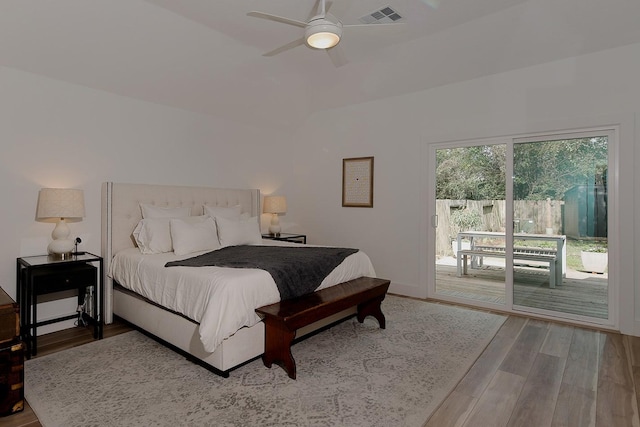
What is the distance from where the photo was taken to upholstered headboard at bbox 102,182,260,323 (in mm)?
3627

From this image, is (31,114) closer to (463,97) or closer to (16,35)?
(16,35)

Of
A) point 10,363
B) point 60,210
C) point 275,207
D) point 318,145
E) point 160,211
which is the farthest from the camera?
point 318,145

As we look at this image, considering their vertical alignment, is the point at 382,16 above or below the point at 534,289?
above

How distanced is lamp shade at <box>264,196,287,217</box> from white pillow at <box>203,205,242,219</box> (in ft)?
2.43

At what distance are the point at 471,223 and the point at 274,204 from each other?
2.74 m

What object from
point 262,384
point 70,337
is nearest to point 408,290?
point 262,384

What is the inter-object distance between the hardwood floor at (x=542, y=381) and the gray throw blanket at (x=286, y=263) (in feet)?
4.05

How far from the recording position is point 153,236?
11.6ft

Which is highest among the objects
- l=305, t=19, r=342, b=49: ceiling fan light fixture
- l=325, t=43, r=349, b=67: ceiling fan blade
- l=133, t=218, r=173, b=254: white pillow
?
l=325, t=43, r=349, b=67: ceiling fan blade

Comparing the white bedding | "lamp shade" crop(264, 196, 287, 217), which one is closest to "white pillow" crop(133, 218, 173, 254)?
the white bedding

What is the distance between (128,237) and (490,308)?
414cm

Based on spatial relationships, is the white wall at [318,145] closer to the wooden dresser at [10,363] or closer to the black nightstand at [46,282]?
the black nightstand at [46,282]

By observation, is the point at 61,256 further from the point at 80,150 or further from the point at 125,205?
the point at 80,150

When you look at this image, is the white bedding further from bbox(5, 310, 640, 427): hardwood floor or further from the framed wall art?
the framed wall art
